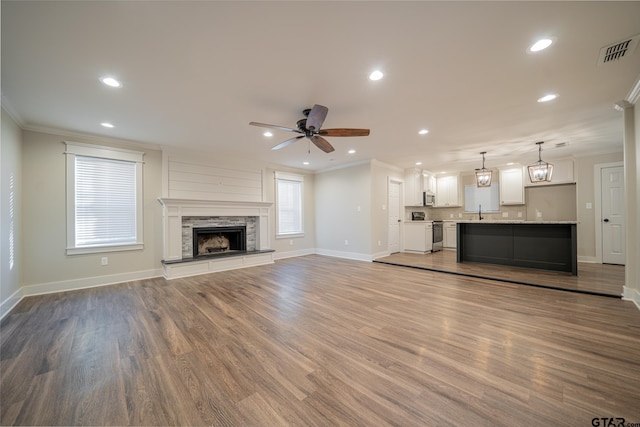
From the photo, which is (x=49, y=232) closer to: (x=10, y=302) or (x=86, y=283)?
(x=86, y=283)

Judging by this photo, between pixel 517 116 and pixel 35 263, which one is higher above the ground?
pixel 517 116

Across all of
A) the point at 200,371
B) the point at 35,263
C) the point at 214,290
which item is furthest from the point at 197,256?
the point at 200,371

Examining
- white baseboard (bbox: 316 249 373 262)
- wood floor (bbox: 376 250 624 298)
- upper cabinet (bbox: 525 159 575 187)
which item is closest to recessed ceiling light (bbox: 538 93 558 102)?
wood floor (bbox: 376 250 624 298)

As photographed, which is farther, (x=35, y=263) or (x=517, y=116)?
(x=35, y=263)

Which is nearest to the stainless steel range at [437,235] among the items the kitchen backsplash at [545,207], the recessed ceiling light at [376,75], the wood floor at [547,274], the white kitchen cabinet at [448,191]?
the white kitchen cabinet at [448,191]

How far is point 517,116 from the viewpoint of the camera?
3.57 meters

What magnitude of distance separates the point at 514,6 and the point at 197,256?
5.98 m

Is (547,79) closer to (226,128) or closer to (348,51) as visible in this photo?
(348,51)

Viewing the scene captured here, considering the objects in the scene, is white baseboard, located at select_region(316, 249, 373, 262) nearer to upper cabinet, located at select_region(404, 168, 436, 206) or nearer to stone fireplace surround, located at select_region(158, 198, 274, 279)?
stone fireplace surround, located at select_region(158, 198, 274, 279)

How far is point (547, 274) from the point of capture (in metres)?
4.62

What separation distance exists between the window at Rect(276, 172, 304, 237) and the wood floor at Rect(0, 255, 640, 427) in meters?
3.51

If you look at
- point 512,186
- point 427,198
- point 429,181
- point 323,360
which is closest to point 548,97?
point 323,360

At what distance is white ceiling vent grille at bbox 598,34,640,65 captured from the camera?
81.0 inches

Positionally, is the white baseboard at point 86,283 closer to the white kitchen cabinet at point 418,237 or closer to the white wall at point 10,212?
the white wall at point 10,212
